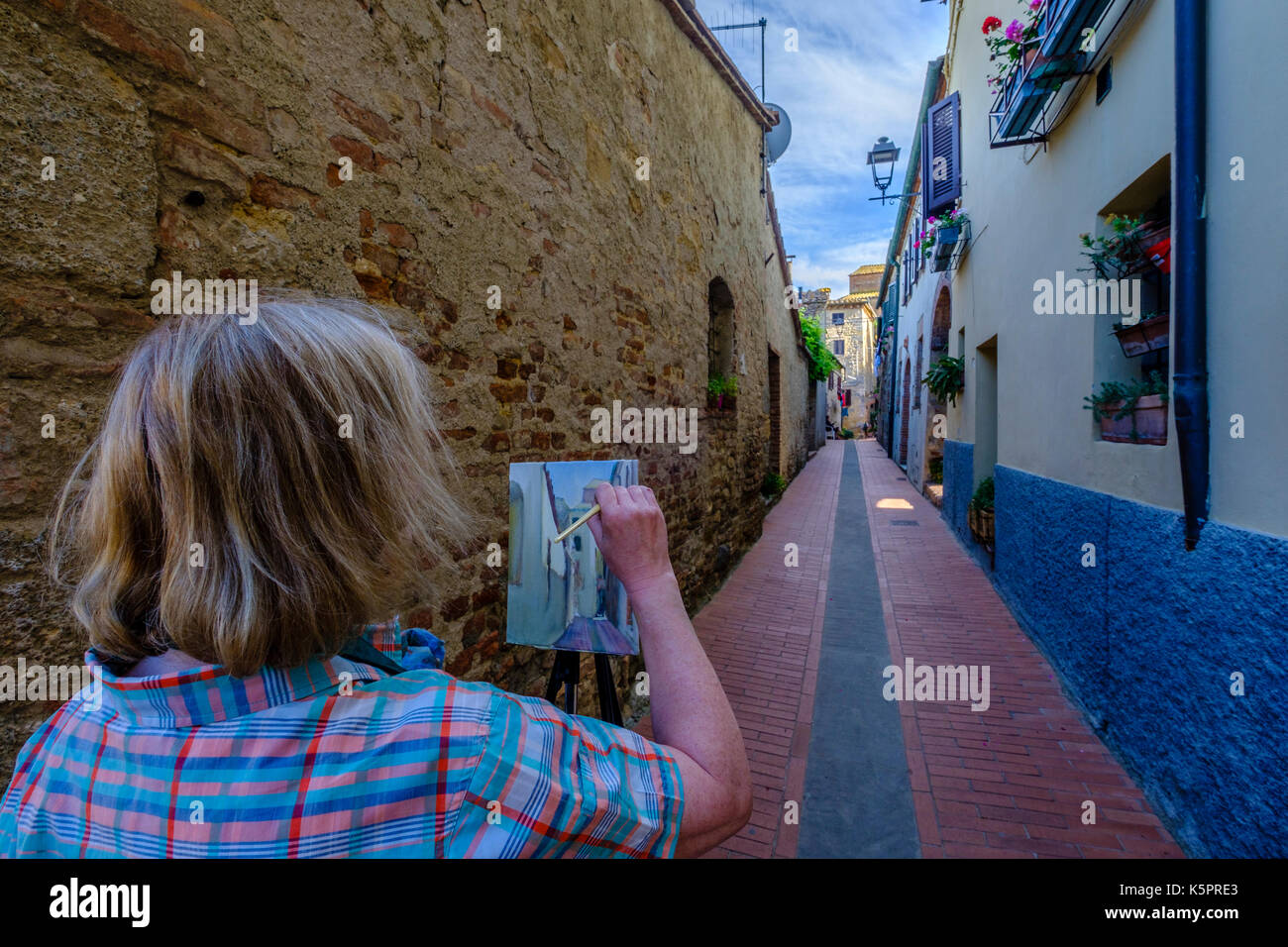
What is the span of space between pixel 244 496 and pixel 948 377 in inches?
348

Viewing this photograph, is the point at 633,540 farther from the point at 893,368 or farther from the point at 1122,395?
the point at 893,368

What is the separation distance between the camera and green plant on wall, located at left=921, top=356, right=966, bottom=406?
26.9 feet

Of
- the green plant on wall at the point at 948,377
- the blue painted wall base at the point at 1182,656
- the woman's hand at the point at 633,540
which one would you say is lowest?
the blue painted wall base at the point at 1182,656

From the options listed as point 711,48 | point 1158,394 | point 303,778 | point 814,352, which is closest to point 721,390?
point 711,48

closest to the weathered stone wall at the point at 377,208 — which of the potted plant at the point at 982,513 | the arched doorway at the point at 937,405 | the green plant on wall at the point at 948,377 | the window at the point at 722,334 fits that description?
the window at the point at 722,334

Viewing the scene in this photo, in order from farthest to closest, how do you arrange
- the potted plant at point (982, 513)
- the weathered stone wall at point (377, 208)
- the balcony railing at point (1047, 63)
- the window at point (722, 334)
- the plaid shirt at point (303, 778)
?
the window at point (722, 334) < the potted plant at point (982, 513) < the balcony railing at point (1047, 63) < the weathered stone wall at point (377, 208) < the plaid shirt at point (303, 778)

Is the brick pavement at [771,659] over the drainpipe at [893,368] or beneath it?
beneath

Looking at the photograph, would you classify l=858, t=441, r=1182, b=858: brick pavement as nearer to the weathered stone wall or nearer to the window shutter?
the weathered stone wall

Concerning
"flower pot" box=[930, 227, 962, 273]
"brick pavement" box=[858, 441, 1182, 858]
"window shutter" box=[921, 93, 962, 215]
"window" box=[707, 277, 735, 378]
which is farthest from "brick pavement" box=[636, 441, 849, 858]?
"window shutter" box=[921, 93, 962, 215]

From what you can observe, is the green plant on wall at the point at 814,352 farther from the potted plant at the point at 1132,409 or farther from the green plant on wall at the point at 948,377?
the potted plant at the point at 1132,409

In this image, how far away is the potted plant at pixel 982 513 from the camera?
6480mm

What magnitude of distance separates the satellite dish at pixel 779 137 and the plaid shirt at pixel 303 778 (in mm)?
10814

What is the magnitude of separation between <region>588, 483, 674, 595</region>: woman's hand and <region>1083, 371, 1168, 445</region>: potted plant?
294 cm

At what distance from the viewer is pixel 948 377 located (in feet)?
27.3
